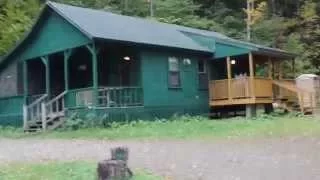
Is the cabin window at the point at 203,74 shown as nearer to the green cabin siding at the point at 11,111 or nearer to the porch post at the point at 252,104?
the porch post at the point at 252,104

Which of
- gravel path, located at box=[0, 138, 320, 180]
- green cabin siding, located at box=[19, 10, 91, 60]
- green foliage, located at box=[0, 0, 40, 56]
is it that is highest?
green foliage, located at box=[0, 0, 40, 56]

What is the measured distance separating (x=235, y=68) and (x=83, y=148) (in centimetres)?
1662

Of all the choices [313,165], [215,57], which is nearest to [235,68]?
[215,57]

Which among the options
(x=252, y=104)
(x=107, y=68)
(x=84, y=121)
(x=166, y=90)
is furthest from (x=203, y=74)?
(x=84, y=121)

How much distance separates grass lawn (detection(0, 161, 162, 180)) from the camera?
10188 millimetres

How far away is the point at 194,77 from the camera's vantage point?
27.7m

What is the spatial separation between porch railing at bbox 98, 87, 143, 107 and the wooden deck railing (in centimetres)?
466

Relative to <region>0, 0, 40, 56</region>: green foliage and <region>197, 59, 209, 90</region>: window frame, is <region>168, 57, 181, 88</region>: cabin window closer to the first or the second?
<region>197, 59, 209, 90</region>: window frame

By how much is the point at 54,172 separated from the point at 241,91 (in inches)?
674

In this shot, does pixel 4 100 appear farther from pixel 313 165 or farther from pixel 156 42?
pixel 313 165

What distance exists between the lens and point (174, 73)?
26.7m

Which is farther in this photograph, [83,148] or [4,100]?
[4,100]

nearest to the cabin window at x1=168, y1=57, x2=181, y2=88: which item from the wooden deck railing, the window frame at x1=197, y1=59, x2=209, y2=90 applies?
the window frame at x1=197, y1=59, x2=209, y2=90

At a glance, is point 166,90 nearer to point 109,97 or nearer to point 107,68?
point 107,68
